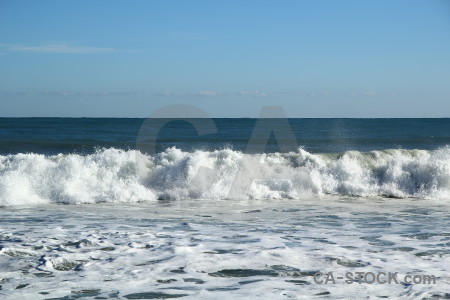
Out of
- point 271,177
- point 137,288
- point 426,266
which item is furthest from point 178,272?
point 271,177

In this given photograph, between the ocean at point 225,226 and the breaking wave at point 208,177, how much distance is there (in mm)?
38

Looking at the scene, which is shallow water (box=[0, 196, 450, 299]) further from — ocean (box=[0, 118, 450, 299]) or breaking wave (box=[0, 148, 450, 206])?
breaking wave (box=[0, 148, 450, 206])

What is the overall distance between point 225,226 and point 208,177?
16.9 ft

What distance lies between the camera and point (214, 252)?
692cm

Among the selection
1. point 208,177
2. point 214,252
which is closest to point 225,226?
point 214,252

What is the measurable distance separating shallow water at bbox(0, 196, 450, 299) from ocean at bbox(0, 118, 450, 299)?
21 millimetres

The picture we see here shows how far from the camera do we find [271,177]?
47.9 feet

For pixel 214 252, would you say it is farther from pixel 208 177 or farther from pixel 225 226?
pixel 208 177

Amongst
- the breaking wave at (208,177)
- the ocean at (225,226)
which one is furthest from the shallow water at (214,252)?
the breaking wave at (208,177)

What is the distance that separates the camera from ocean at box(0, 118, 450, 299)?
5.62 m

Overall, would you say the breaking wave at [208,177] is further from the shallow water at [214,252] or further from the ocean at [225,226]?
the shallow water at [214,252]

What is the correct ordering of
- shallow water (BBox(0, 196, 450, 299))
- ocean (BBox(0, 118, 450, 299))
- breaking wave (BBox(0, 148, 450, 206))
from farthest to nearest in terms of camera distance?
breaking wave (BBox(0, 148, 450, 206))
ocean (BBox(0, 118, 450, 299))
shallow water (BBox(0, 196, 450, 299))

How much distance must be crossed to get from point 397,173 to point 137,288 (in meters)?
11.4

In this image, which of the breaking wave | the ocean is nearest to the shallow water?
the ocean
